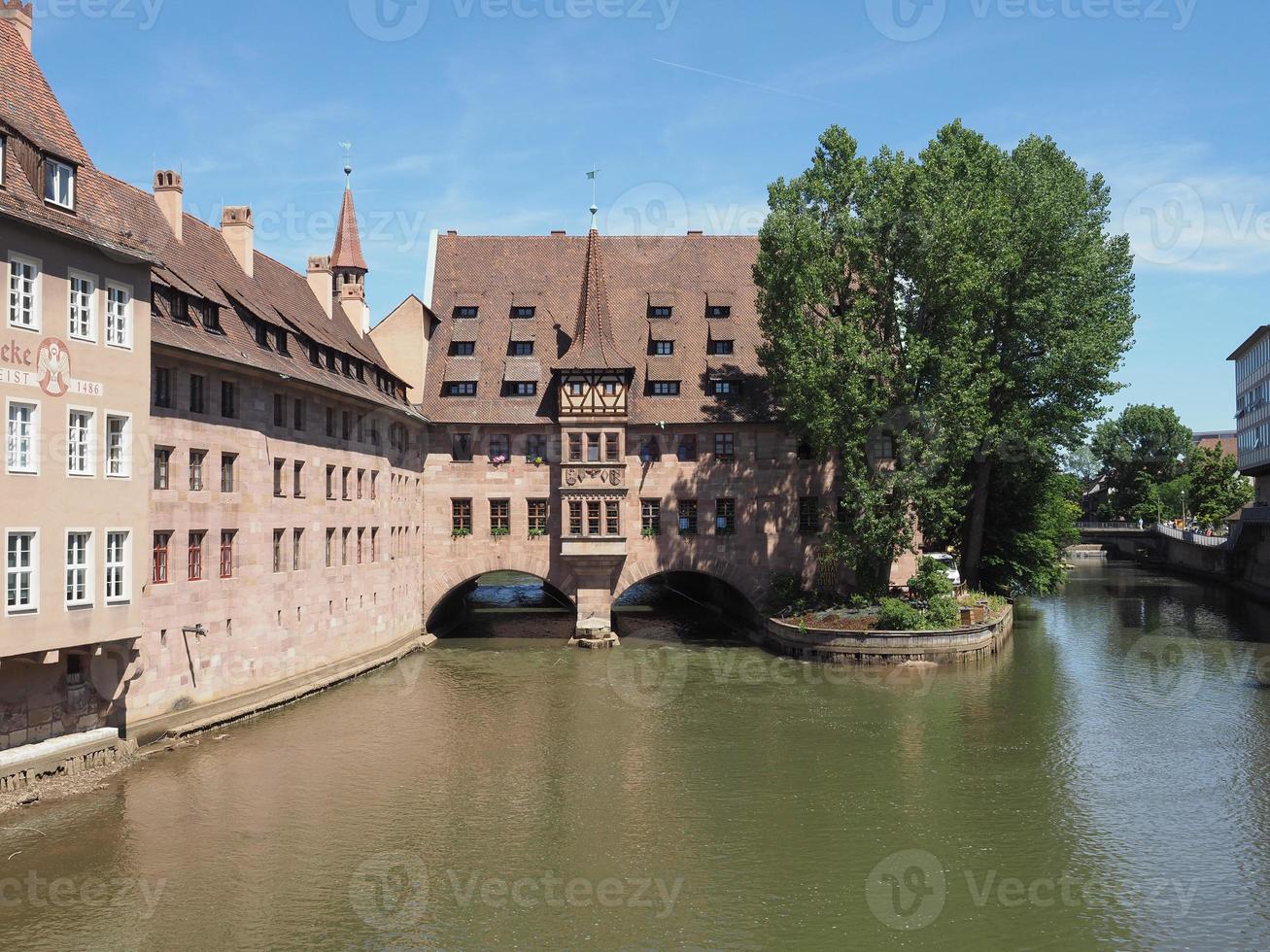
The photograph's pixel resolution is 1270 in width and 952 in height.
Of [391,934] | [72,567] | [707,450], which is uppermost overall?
[707,450]

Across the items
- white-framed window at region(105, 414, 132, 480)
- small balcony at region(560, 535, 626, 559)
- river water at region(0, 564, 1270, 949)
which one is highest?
white-framed window at region(105, 414, 132, 480)

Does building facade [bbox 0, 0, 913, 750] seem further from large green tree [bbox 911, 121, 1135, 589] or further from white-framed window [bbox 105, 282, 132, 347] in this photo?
large green tree [bbox 911, 121, 1135, 589]

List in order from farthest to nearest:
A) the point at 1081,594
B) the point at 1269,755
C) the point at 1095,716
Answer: the point at 1081,594
the point at 1095,716
the point at 1269,755

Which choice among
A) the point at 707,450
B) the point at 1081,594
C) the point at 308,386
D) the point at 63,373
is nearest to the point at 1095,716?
the point at 707,450

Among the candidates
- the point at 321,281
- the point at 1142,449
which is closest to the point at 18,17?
the point at 321,281

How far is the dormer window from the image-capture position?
26.9 meters

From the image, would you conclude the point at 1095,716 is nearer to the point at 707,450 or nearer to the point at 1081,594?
the point at 707,450

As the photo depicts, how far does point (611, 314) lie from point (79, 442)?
114 feet

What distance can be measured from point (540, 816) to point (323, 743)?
30.9 ft

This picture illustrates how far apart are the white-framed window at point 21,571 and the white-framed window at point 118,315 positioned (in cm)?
564

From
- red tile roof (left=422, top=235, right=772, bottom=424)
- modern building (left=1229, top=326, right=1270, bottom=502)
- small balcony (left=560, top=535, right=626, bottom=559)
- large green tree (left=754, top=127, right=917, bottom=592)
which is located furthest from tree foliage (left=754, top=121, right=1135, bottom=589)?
modern building (left=1229, top=326, right=1270, bottom=502)

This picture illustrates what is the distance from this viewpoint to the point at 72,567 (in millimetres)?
26500

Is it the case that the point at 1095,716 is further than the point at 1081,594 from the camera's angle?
No

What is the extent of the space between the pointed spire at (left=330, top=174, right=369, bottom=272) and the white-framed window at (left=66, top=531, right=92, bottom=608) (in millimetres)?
37670
